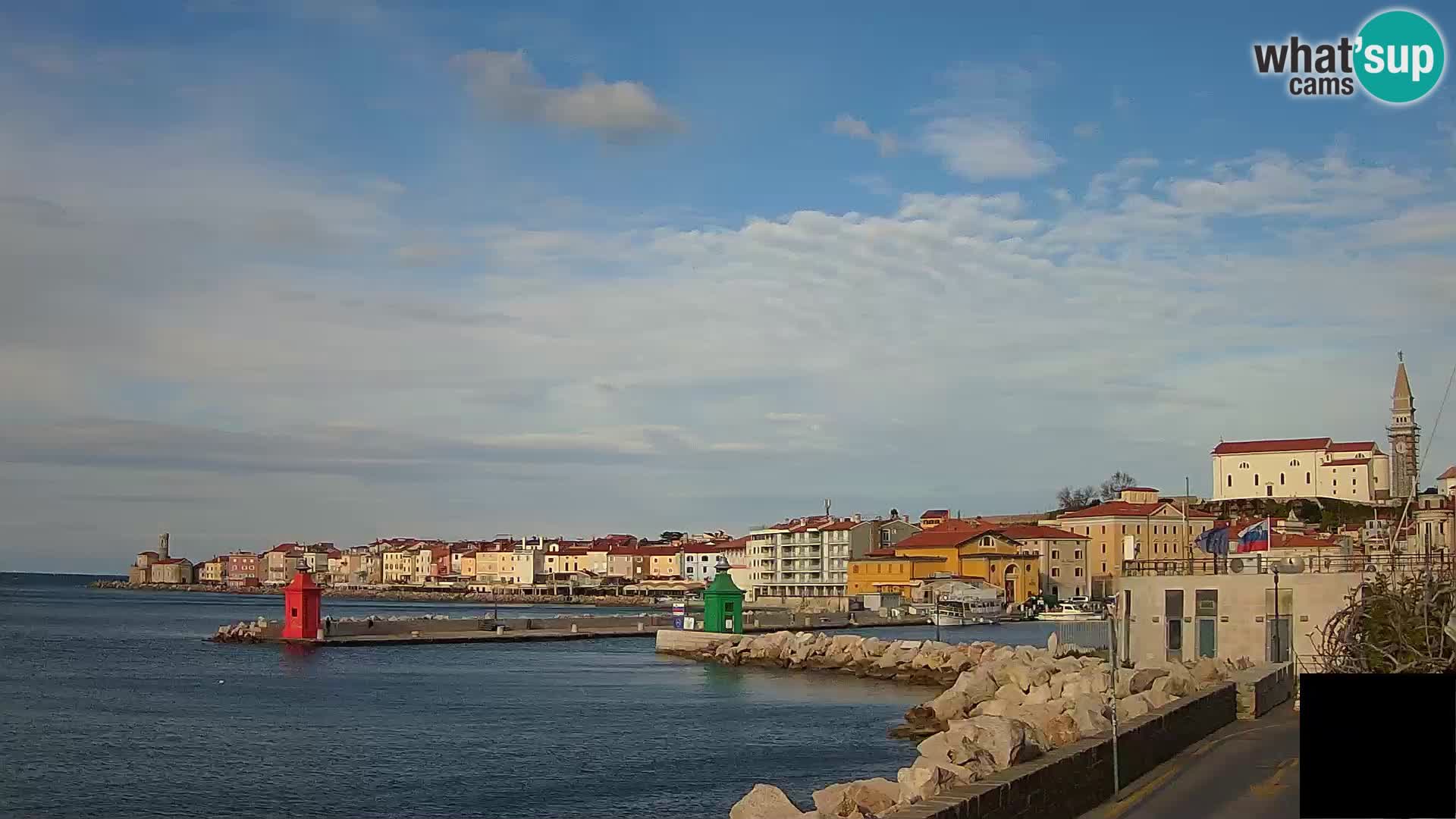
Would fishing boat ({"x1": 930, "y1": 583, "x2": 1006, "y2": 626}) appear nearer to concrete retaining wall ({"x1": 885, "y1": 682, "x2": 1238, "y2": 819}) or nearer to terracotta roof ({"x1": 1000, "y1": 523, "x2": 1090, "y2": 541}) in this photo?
terracotta roof ({"x1": 1000, "y1": 523, "x2": 1090, "y2": 541})

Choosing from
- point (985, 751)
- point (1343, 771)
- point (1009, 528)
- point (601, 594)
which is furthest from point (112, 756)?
point (601, 594)

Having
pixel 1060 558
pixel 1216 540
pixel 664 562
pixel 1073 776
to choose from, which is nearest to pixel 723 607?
pixel 1216 540

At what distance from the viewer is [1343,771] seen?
328 cm

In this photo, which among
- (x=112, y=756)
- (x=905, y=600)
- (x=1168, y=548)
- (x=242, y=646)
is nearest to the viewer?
(x=112, y=756)

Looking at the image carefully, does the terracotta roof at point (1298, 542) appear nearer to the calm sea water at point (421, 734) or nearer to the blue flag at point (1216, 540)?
the calm sea water at point (421, 734)

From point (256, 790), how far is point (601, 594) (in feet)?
532

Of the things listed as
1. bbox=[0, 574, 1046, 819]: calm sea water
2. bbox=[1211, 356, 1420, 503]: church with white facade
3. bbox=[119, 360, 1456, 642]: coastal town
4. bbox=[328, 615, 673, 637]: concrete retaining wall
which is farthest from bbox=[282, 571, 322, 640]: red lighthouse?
bbox=[1211, 356, 1420, 503]: church with white facade

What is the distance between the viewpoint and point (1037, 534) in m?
128

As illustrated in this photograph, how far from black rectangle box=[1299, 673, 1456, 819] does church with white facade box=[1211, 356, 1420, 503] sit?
138975mm

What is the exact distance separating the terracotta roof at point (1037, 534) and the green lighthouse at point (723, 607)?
63163 mm

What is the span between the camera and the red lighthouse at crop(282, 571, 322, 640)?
2788 inches

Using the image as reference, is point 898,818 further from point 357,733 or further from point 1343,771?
point 357,733

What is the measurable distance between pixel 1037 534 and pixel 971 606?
76.5 feet

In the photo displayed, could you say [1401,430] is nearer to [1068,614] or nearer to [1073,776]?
[1068,614]
